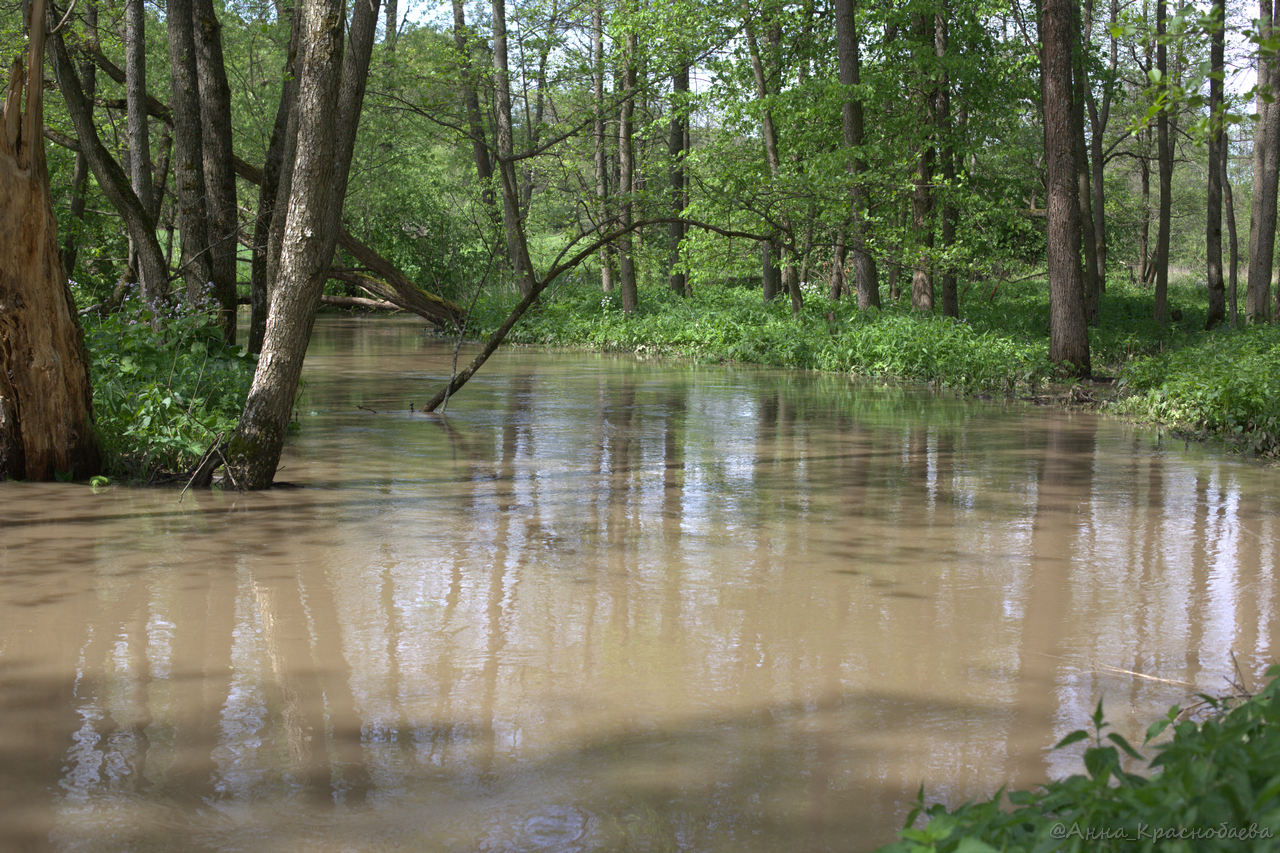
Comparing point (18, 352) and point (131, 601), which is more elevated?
point (18, 352)

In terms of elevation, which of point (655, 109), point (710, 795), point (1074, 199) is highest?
point (655, 109)

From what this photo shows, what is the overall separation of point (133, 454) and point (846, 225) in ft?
49.0

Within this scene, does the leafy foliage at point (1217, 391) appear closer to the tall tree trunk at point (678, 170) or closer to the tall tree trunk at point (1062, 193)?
the tall tree trunk at point (1062, 193)

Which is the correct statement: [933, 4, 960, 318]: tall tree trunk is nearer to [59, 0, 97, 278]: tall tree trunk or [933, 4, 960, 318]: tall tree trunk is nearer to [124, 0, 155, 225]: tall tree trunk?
[124, 0, 155, 225]: tall tree trunk

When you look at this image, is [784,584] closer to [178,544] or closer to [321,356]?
[178,544]

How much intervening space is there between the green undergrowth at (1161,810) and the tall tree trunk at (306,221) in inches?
277

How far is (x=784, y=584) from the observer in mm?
6160

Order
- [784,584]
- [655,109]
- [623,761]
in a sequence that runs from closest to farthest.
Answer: [623,761] → [784,584] → [655,109]

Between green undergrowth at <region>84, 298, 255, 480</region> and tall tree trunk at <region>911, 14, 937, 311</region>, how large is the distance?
45.4 ft

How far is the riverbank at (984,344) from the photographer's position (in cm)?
1187

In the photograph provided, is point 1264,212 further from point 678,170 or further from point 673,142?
point 673,142

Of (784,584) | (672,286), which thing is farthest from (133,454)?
(672,286)

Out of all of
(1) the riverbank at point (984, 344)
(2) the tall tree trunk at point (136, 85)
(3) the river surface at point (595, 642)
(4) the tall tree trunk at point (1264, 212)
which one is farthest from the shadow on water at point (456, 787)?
(4) the tall tree trunk at point (1264, 212)

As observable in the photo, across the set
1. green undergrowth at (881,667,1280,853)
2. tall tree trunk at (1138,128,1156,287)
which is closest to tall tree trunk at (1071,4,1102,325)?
tall tree trunk at (1138,128,1156,287)
